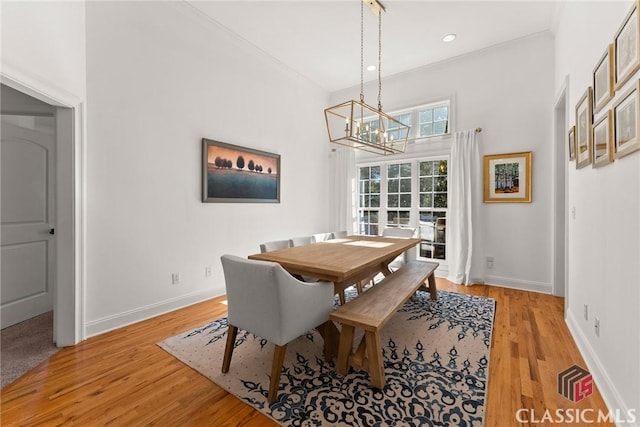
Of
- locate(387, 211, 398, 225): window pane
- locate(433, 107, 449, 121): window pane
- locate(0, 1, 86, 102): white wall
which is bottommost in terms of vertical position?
locate(387, 211, 398, 225): window pane

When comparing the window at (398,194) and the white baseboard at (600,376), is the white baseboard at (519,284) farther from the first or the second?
the window at (398,194)

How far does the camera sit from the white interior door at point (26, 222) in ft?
8.46

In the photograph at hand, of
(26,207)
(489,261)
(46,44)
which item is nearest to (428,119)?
(489,261)

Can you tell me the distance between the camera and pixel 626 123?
1.44m

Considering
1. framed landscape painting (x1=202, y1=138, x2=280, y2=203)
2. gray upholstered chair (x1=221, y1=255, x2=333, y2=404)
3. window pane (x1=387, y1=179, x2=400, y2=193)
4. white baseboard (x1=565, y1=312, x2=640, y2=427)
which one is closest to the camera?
white baseboard (x1=565, y1=312, x2=640, y2=427)

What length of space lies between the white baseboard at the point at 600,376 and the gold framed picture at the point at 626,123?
1.27m

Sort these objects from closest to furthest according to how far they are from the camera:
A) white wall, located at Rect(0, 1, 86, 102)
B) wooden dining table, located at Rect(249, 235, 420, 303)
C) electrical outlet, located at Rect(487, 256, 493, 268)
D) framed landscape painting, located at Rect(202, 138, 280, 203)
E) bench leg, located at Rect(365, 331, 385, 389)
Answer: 1. bench leg, located at Rect(365, 331, 385, 389)
2. white wall, located at Rect(0, 1, 86, 102)
3. wooden dining table, located at Rect(249, 235, 420, 303)
4. framed landscape painting, located at Rect(202, 138, 280, 203)
5. electrical outlet, located at Rect(487, 256, 493, 268)

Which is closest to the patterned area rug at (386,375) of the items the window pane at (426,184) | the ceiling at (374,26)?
the window pane at (426,184)

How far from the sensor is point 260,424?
1.46 m

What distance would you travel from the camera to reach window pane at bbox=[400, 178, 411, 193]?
4777mm

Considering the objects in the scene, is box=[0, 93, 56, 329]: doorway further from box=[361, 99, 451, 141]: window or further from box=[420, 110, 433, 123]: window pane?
box=[420, 110, 433, 123]: window pane

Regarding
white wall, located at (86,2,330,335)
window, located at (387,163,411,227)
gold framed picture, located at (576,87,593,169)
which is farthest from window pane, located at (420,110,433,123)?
white wall, located at (86,2,330,335)

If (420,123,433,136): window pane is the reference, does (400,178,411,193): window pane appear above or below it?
below

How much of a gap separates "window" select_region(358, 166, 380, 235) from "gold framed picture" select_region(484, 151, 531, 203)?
1.79m
